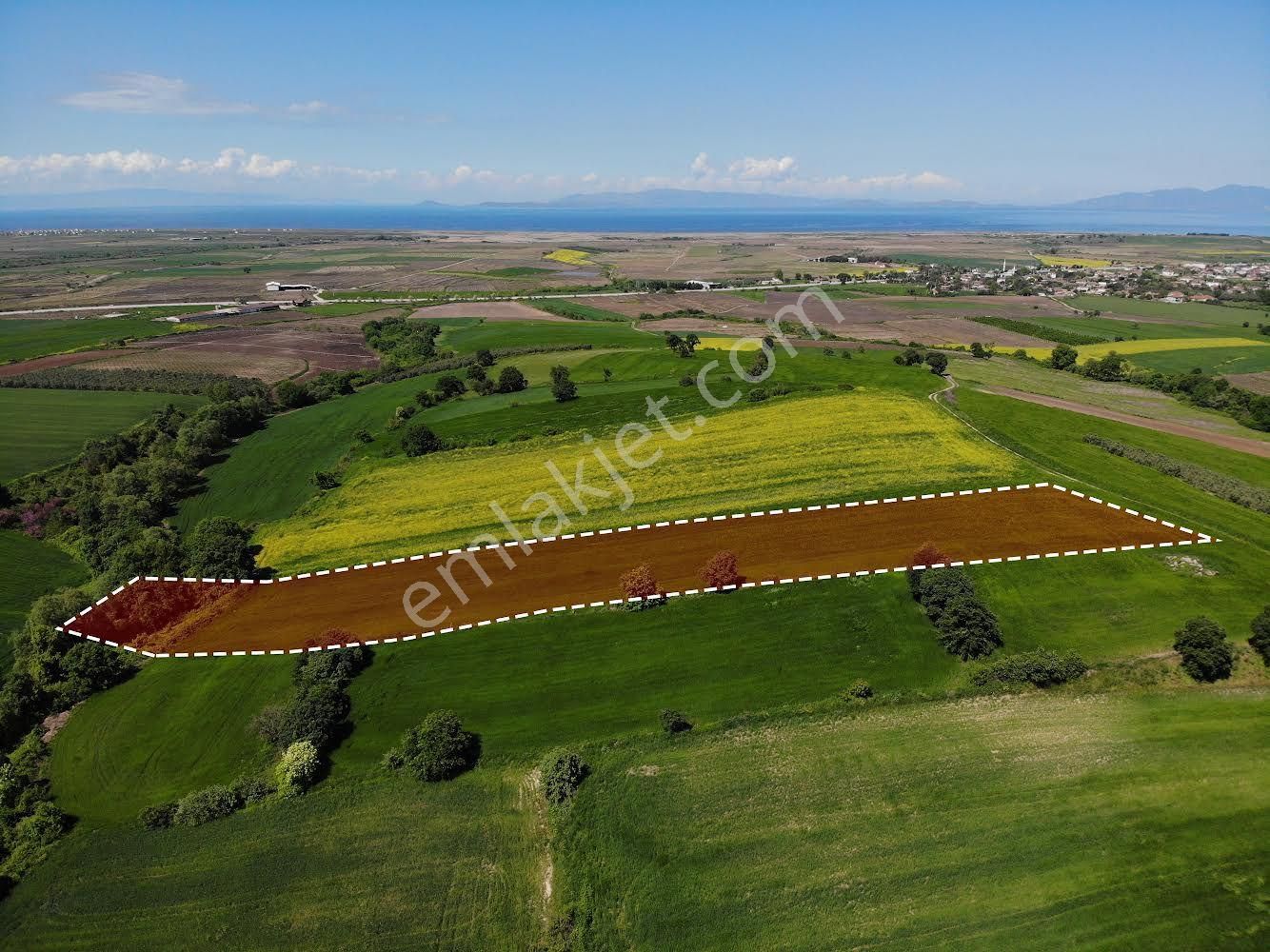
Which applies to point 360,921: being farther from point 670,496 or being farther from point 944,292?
point 944,292

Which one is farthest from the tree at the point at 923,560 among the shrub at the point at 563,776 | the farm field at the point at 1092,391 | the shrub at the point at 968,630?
the farm field at the point at 1092,391

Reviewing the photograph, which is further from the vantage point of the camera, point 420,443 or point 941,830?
point 420,443

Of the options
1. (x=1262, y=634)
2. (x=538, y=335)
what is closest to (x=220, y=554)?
(x=1262, y=634)

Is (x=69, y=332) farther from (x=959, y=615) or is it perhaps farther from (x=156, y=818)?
(x=959, y=615)

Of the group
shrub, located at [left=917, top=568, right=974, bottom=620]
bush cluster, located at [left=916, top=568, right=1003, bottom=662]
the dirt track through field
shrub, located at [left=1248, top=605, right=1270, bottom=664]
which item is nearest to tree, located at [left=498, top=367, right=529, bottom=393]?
the dirt track through field

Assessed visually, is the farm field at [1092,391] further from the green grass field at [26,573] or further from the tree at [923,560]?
the green grass field at [26,573]

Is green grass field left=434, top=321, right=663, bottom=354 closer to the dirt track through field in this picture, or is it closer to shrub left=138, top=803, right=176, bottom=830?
the dirt track through field

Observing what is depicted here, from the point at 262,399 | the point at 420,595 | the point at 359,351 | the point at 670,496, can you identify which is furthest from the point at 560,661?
the point at 359,351
